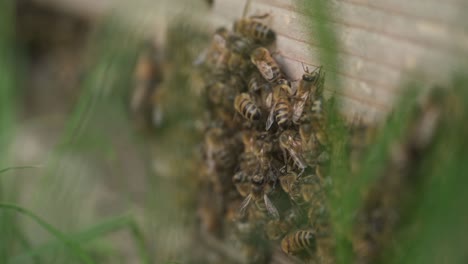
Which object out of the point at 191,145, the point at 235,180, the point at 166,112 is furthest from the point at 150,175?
the point at 235,180

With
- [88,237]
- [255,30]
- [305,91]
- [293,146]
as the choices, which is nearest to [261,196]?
[293,146]

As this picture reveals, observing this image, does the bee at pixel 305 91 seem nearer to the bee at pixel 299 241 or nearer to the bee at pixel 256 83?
the bee at pixel 256 83

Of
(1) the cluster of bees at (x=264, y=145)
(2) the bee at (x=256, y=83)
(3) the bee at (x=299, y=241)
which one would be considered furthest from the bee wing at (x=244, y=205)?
(2) the bee at (x=256, y=83)

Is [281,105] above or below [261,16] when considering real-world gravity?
below

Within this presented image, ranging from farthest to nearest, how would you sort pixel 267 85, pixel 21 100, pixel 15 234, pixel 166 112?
pixel 21 100, pixel 166 112, pixel 15 234, pixel 267 85

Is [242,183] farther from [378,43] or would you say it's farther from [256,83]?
[378,43]

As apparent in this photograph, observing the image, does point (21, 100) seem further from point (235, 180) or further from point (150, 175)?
point (235, 180)

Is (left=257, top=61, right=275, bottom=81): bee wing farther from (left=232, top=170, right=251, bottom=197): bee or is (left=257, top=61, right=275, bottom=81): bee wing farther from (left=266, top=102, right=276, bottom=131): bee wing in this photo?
(left=232, top=170, right=251, bottom=197): bee

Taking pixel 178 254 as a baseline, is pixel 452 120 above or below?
above
